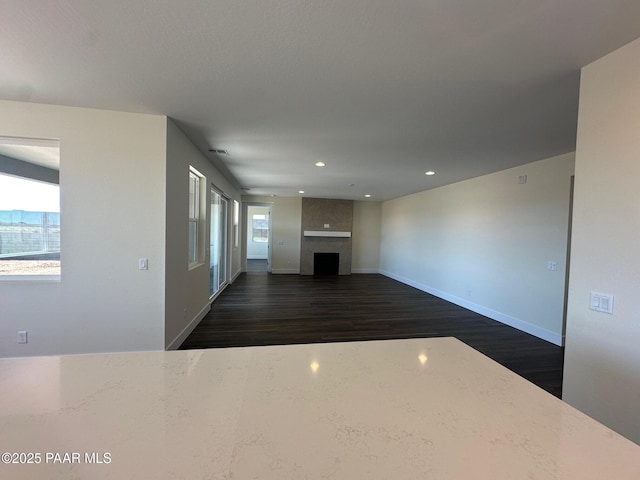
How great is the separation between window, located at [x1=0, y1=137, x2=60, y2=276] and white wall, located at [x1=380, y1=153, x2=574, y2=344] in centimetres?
577

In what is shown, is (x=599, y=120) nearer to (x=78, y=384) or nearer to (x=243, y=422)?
(x=243, y=422)

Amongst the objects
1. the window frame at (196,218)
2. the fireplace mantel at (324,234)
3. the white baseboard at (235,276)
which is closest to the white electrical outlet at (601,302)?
the window frame at (196,218)

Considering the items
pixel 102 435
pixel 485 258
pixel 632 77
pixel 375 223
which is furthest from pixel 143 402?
pixel 375 223

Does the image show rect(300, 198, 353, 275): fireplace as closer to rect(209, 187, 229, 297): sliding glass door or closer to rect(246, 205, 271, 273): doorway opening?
rect(209, 187, 229, 297): sliding glass door

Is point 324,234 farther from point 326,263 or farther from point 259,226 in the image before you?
point 259,226

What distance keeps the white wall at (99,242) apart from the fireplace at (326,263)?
6172mm

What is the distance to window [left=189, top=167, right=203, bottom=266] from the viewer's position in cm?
393

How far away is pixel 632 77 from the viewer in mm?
1531

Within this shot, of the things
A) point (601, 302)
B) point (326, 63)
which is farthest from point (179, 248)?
point (601, 302)

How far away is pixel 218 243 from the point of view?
586cm

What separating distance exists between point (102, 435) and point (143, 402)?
0.14 m

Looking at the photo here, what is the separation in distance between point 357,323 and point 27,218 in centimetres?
405

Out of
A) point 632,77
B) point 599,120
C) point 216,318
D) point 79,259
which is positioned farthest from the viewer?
point 216,318

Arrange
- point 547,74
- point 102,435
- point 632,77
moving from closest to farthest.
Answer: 1. point 102,435
2. point 632,77
3. point 547,74
